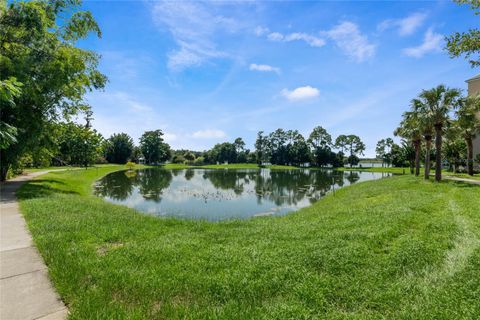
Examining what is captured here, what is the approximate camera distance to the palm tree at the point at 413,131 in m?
27.2

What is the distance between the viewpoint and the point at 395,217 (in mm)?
9328

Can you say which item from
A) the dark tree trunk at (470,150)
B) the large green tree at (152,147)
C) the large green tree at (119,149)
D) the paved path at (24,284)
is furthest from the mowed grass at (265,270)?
the large green tree at (152,147)

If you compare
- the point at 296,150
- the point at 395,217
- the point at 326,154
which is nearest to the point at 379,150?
the point at 326,154

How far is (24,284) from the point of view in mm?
4352

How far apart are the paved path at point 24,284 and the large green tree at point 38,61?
25.8 feet

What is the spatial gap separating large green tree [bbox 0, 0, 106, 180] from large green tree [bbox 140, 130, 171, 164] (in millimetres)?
78514

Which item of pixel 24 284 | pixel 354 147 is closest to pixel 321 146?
pixel 354 147

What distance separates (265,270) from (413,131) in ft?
112

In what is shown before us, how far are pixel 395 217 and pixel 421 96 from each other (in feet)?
70.3

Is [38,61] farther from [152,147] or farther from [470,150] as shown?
[152,147]

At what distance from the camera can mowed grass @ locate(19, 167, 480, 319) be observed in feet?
12.5

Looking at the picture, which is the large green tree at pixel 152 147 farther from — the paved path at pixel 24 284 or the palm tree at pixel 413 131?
the paved path at pixel 24 284

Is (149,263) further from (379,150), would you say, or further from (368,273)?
(379,150)

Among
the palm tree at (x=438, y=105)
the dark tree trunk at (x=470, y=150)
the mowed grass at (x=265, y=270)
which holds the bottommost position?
the mowed grass at (x=265, y=270)
